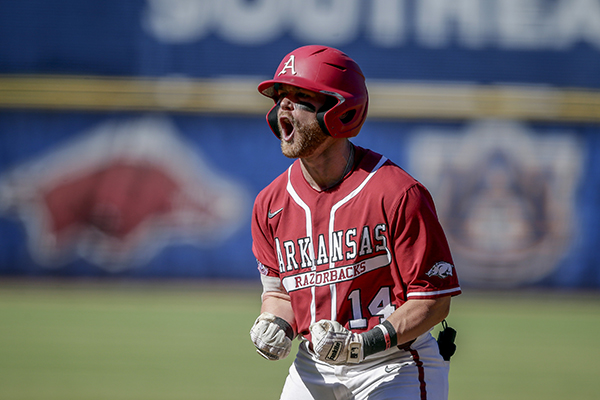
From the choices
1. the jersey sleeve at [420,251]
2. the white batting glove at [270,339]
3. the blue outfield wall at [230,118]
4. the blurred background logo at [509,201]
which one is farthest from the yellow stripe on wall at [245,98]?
the jersey sleeve at [420,251]

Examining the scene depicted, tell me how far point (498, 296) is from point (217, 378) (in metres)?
8.22

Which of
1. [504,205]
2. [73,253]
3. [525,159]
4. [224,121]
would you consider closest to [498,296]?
[504,205]

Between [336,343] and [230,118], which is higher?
[230,118]

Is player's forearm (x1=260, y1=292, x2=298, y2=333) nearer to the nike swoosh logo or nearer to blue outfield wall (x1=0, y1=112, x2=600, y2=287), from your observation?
the nike swoosh logo

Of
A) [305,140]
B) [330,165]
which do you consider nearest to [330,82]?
[305,140]

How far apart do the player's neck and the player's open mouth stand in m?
0.16

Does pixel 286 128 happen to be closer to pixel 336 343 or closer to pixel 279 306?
pixel 279 306

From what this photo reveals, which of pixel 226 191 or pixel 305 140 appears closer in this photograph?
pixel 305 140

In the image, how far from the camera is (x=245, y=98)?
46.2 ft

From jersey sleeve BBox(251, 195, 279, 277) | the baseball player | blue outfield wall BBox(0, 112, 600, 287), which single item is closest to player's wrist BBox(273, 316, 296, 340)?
the baseball player

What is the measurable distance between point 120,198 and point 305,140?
12042 mm

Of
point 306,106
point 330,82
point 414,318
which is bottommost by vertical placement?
point 414,318

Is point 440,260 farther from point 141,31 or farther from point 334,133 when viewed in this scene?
point 141,31

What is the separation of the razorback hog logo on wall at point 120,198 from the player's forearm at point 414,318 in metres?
11.5
